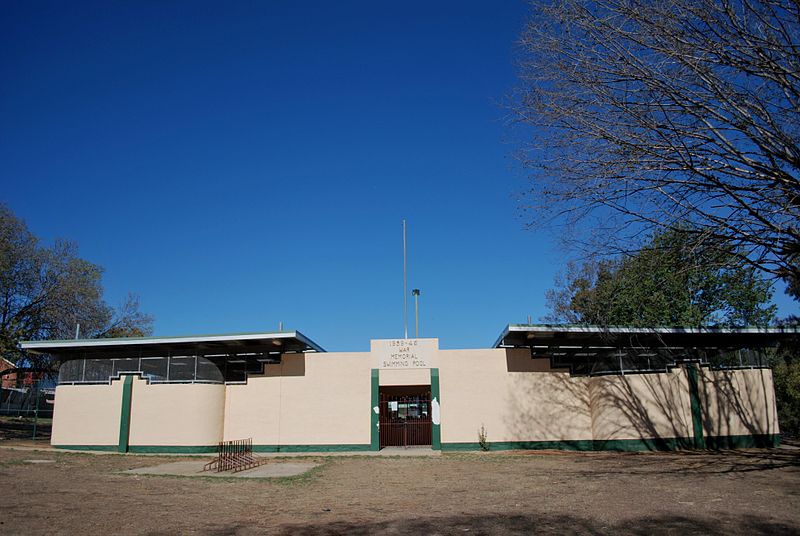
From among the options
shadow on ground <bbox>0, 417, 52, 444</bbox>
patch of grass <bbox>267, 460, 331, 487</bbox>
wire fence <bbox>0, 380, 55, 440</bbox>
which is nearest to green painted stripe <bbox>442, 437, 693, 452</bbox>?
patch of grass <bbox>267, 460, 331, 487</bbox>

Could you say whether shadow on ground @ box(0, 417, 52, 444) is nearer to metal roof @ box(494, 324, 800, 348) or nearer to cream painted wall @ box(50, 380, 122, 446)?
cream painted wall @ box(50, 380, 122, 446)

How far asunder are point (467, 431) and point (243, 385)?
28.9 feet

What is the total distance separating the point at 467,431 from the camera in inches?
932

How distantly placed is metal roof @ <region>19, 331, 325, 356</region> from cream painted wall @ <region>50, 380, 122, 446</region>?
1454 millimetres

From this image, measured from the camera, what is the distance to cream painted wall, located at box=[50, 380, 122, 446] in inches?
933

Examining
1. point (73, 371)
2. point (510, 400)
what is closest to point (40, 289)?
point (73, 371)

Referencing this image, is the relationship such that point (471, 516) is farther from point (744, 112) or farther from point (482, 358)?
point (482, 358)

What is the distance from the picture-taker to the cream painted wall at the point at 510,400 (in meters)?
23.5

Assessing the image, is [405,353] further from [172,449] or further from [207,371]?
[172,449]

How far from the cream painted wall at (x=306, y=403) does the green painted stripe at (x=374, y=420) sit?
0.14m

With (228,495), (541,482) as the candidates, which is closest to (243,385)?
(228,495)

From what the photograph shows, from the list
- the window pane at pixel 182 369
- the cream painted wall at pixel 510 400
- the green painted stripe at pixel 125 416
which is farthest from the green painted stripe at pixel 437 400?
the green painted stripe at pixel 125 416

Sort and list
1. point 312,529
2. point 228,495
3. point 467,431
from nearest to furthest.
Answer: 1. point 312,529
2. point 228,495
3. point 467,431

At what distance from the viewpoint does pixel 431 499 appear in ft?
39.5
